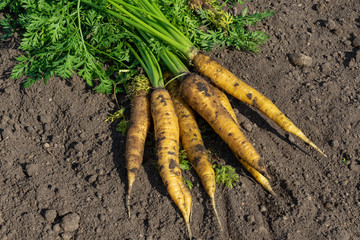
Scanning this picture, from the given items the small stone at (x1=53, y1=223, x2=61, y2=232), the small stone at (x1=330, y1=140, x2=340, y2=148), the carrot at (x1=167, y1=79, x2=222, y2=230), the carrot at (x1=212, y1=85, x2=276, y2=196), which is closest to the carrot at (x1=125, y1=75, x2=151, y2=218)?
the carrot at (x1=167, y1=79, x2=222, y2=230)

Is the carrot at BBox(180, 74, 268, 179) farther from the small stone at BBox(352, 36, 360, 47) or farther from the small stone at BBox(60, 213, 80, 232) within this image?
the small stone at BBox(352, 36, 360, 47)

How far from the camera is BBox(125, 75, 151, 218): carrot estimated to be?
3.67 meters

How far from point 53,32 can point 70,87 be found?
0.60 metres

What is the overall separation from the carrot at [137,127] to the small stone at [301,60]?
5.70 feet

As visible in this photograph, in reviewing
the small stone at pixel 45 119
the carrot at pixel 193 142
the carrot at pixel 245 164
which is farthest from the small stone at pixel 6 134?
the carrot at pixel 245 164

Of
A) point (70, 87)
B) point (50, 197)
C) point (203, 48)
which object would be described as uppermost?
point (203, 48)

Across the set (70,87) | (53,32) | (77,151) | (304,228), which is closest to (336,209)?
(304,228)

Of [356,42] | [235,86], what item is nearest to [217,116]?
[235,86]

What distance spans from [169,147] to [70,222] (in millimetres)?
1085

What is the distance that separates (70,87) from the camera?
14.0ft

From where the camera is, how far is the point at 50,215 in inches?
134

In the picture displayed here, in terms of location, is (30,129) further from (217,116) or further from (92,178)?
(217,116)

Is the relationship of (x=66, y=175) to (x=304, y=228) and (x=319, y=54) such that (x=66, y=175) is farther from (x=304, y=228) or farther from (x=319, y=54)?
(x=319, y=54)

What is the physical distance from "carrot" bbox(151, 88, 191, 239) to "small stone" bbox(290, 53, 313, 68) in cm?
160
